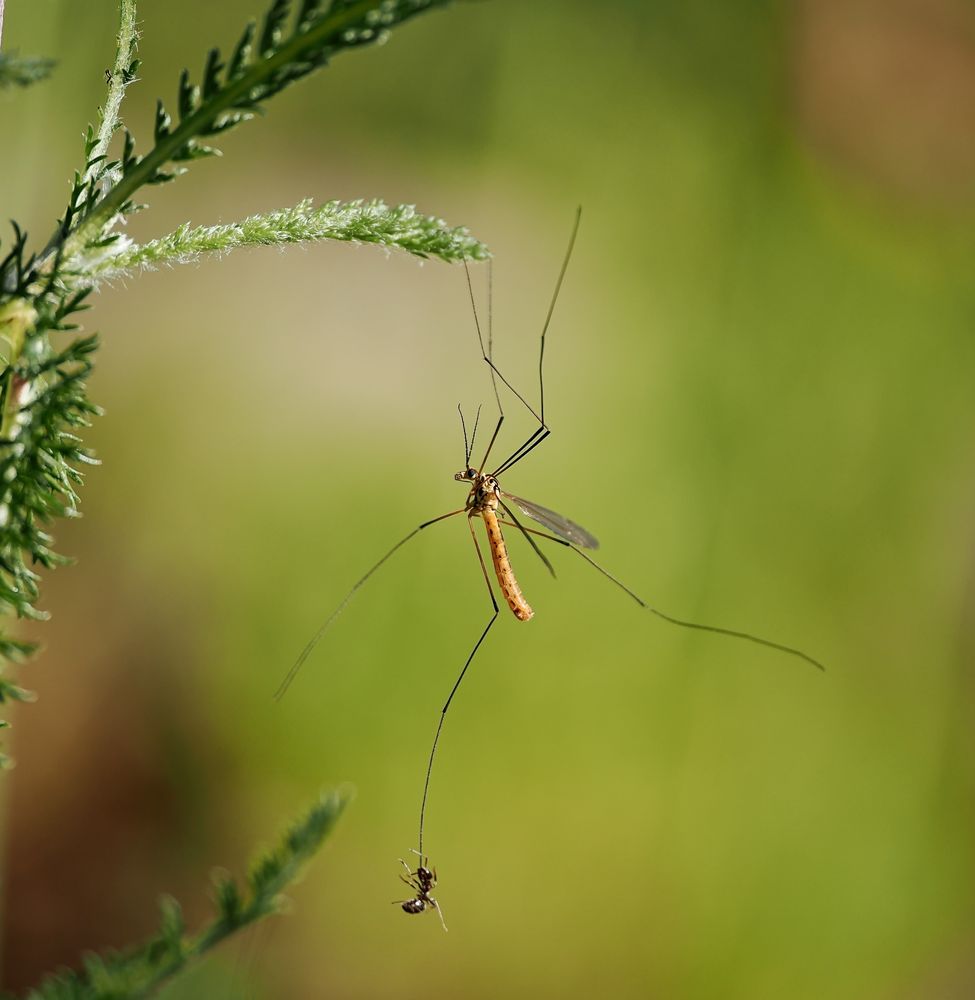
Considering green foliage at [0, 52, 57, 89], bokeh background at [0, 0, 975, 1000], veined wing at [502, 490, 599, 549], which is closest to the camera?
green foliage at [0, 52, 57, 89]

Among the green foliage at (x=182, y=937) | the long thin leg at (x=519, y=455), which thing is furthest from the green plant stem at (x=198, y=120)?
the long thin leg at (x=519, y=455)

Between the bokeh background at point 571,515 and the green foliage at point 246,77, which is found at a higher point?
the bokeh background at point 571,515

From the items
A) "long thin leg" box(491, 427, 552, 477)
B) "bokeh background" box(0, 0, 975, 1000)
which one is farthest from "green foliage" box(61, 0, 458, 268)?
"bokeh background" box(0, 0, 975, 1000)

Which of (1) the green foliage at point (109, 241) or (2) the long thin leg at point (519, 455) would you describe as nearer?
(1) the green foliage at point (109, 241)

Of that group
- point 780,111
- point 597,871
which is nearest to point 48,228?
point 780,111

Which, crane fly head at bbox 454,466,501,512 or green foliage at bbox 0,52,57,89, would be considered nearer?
green foliage at bbox 0,52,57,89

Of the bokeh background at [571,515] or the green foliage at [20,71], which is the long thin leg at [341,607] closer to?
the bokeh background at [571,515]

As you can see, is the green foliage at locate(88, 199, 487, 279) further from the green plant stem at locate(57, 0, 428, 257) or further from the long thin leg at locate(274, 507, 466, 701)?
the long thin leg at locate(274, 507, 466, 701)
